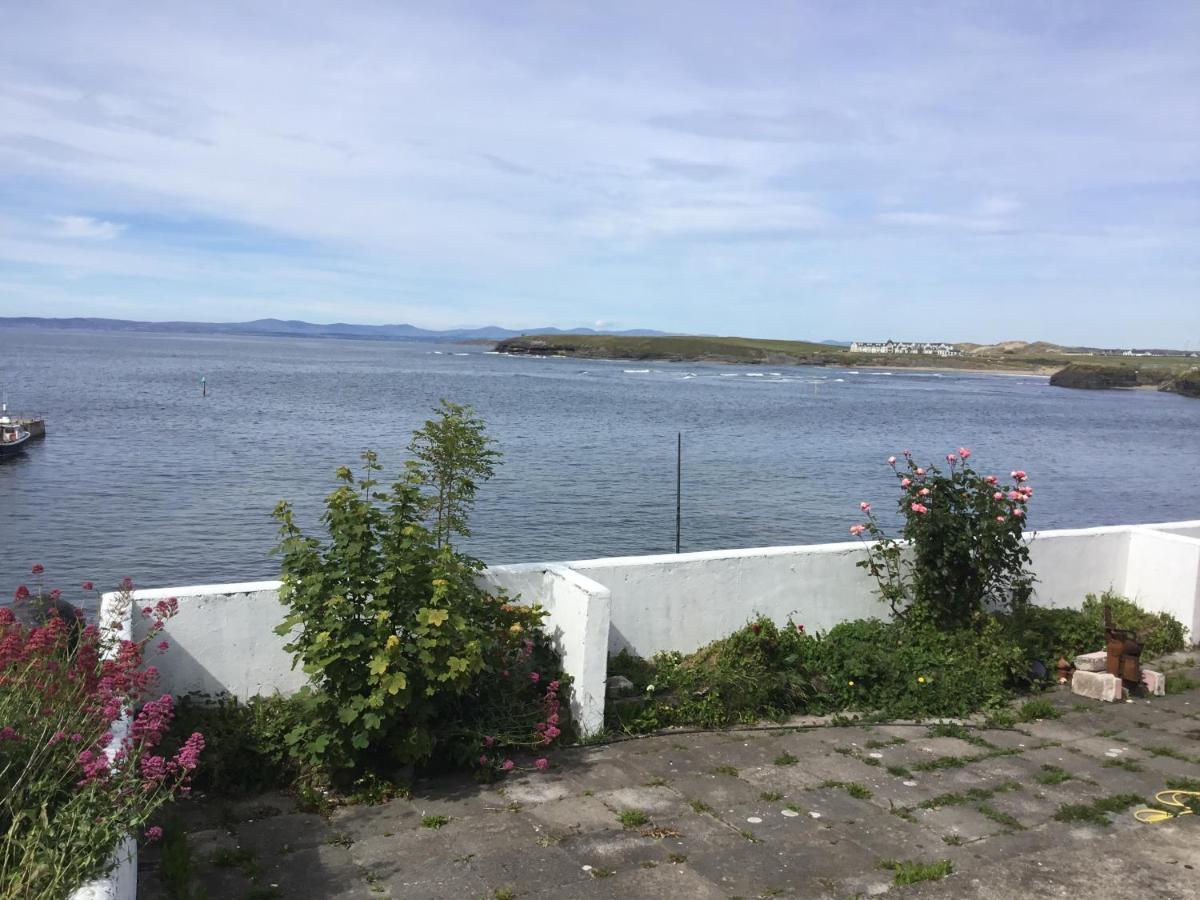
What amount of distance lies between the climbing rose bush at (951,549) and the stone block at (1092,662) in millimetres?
659

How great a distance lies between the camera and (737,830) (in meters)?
5.30

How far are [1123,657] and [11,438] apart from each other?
3879cm

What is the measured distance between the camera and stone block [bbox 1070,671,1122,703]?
25.7ft

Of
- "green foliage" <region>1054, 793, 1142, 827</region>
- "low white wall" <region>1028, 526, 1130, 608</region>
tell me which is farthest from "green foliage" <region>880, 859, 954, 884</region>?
"low white wall" <region>1028, 526, 1130, 608</region>

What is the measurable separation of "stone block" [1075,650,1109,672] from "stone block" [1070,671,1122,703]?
158 millimetres

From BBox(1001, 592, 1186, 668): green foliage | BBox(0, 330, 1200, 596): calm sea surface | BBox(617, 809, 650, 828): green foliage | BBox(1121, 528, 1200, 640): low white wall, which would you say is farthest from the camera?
BBox(0, 330, 1200, 596): calm sea surface

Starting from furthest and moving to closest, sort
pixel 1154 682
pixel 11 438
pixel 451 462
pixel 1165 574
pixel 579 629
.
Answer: pixel 11 438 < pixel 1165 574 < pixel 1154 682 < pixel 451 462 < pixel 579 629

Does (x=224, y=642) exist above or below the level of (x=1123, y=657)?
above

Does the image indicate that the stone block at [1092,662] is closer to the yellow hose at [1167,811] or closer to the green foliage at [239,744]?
the yellow hose at [1167,811]

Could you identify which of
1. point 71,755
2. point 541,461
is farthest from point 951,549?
point 541,461

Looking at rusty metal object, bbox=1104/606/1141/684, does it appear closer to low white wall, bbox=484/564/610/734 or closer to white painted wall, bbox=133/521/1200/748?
white painted wall, bbox=133/521/1200/748

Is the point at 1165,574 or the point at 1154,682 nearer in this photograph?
the point at 1154,682

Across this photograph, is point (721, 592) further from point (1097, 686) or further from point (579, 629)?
point (1097, 686)

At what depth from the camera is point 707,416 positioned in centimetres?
6594
